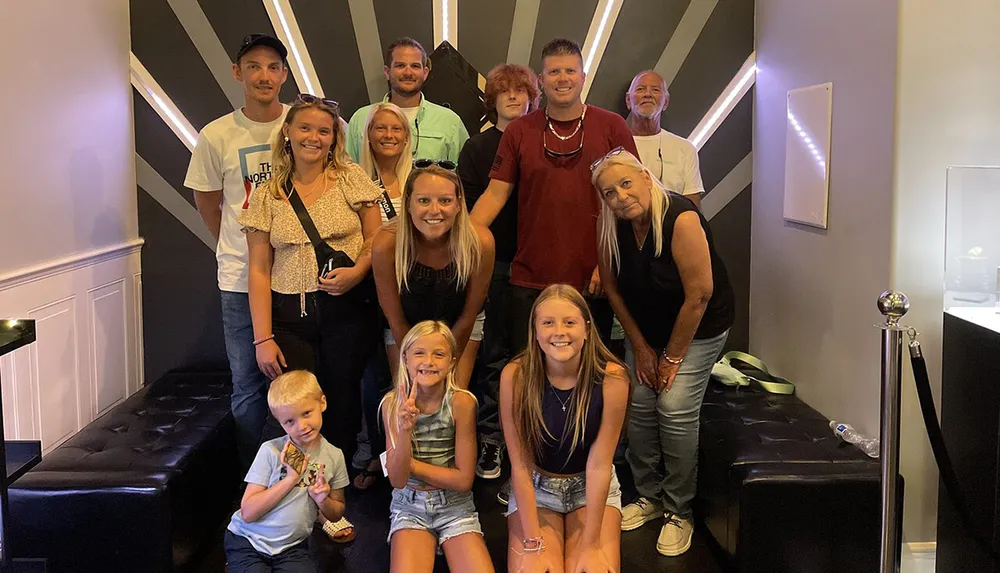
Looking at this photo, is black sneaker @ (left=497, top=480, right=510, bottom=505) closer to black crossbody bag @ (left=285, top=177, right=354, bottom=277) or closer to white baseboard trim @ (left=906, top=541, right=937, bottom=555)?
black crossbody bag @ (left=285, top=177, right=354, bottom=277)

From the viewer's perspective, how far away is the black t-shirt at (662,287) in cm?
259

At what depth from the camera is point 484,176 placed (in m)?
3.17

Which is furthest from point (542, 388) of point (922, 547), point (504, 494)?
point (922, 547)

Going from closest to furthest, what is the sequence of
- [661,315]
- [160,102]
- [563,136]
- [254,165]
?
1. [661,315]
2. [563,136]
3. [254,165]
4. [160,102]

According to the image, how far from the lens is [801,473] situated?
2.53 metres

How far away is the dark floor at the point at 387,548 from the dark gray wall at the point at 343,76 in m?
1.45

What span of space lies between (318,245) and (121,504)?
989 mm

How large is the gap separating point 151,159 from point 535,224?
2098 millimetres

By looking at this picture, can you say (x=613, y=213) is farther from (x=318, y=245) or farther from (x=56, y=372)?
(x=56, y=372)

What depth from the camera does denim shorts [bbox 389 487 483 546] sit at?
242cm

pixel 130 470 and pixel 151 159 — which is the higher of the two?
pixel 151 159

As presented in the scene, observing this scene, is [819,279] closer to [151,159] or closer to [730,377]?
[730,377]

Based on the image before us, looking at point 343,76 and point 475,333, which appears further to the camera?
point 343,76

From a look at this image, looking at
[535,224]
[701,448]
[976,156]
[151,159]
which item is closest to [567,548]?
[701,448]
